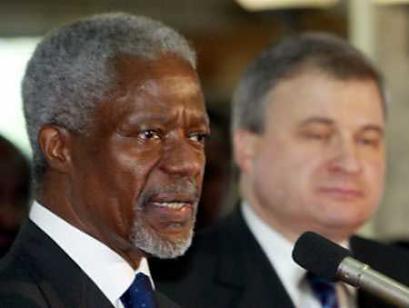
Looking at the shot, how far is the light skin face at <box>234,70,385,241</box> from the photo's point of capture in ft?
11.1

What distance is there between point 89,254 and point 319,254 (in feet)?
1.35

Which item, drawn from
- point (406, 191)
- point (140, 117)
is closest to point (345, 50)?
point (140, 117)

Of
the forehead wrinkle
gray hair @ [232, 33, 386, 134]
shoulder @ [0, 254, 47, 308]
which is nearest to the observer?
shoulder @ [0, 254, 47, 308]

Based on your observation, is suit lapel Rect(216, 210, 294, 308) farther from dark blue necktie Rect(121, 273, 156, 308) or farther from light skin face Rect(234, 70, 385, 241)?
dark blue necktie Rect(121, 273, 156, 308)

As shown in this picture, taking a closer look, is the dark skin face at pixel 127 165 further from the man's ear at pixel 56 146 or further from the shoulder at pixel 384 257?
the shoulder at pixel 384 257

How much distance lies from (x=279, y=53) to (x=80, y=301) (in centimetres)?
139

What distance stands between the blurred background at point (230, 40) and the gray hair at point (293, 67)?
1.29 ft

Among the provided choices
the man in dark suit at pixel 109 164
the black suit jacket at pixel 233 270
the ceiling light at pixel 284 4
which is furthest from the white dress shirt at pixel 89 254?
the ceiling light at pixel 284 4

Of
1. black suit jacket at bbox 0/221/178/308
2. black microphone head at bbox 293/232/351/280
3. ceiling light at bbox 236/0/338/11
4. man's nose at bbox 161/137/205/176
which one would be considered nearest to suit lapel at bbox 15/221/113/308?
black suit jacket at bbox 0/221/178/308

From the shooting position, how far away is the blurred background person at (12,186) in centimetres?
352

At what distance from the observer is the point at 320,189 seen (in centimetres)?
339

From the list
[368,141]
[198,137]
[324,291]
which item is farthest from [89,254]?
[368,141]

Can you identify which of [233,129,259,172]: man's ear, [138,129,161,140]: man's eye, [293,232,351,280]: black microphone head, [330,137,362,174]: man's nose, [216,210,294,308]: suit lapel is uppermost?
[138,129,161,140]: man's eye

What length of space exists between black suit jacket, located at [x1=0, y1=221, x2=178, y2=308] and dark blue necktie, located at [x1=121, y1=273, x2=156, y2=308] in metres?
0.06
